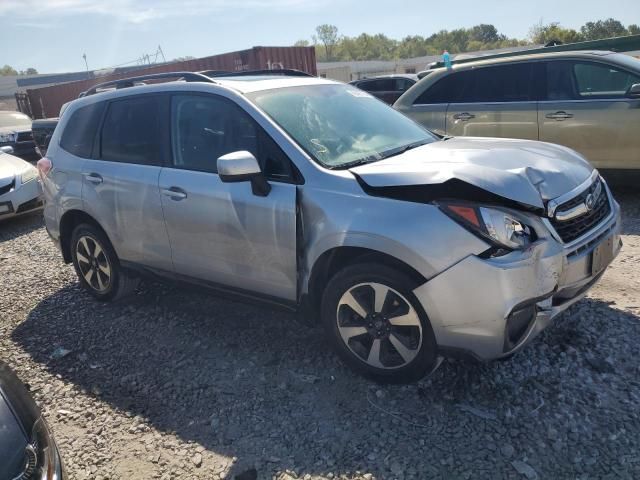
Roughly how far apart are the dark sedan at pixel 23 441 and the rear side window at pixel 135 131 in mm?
1955

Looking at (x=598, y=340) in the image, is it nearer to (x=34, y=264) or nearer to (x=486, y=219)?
(x=486, y=219)

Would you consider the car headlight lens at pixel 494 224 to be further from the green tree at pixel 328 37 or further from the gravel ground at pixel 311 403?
the green tree at pixel 328 37

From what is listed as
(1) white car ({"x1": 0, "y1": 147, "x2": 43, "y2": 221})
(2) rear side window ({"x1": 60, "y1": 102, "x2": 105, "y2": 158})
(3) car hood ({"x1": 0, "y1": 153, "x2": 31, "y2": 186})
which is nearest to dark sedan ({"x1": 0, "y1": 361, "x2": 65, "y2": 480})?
(2) rear side window ({"x1": 60, "y1": 102, "x2": 105, "y2": 158})

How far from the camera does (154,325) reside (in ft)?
13.8

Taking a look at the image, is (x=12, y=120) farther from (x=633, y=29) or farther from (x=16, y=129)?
(x=633, y=29)

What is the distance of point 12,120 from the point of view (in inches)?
570

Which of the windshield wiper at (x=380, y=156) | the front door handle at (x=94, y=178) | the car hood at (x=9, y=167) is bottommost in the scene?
the car hood at (x=9, y=167)

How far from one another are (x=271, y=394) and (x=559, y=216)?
6.18ft

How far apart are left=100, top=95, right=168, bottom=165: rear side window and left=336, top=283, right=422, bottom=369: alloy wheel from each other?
1794 mm

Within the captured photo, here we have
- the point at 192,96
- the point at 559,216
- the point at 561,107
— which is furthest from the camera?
the point at 561,107

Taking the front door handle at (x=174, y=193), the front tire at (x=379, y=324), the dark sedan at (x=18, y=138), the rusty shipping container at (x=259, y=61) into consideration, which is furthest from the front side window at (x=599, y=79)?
the dark sedan at (x=18, y=138)

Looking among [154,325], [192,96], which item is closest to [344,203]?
[192,96]

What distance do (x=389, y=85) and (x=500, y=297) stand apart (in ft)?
38.6

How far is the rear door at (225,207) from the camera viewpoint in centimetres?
317
